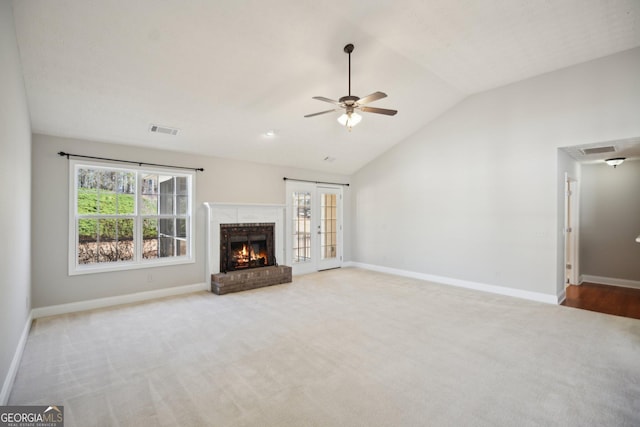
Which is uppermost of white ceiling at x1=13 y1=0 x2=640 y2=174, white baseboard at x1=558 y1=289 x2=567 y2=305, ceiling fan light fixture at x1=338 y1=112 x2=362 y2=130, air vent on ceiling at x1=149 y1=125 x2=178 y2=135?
white ceiling at x1=13 y1=0 x2=640 y2=174

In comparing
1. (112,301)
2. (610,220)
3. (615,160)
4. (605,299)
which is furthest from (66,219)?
(610,220)

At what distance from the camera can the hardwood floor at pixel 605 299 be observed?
460cm

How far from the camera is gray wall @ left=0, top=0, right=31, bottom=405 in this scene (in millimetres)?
2221

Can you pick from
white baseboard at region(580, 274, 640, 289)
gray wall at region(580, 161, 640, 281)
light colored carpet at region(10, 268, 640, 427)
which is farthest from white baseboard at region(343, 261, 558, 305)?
gray wall at region(580, 161, 640, 281)

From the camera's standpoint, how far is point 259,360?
119 inches

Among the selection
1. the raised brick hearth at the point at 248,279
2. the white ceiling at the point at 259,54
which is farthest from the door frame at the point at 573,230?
the raised brick hearth at the point at 248,279

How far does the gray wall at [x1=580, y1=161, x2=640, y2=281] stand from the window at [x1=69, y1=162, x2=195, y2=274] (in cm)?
799

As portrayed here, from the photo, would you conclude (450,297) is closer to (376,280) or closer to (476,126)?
(376,280)

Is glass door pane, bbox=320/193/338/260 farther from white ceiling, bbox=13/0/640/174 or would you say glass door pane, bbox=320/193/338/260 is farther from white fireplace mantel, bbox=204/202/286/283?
white ceiling, bbox=13/0/640/174

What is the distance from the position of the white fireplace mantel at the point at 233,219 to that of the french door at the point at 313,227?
0.35 m

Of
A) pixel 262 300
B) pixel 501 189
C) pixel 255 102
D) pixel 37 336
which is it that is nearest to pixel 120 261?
pixel 37 336

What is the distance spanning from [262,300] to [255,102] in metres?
3.13

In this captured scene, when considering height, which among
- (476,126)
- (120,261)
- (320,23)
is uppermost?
(320,23)

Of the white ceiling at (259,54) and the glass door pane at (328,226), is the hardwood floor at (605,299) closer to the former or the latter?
the white ceiling at (259,54)
